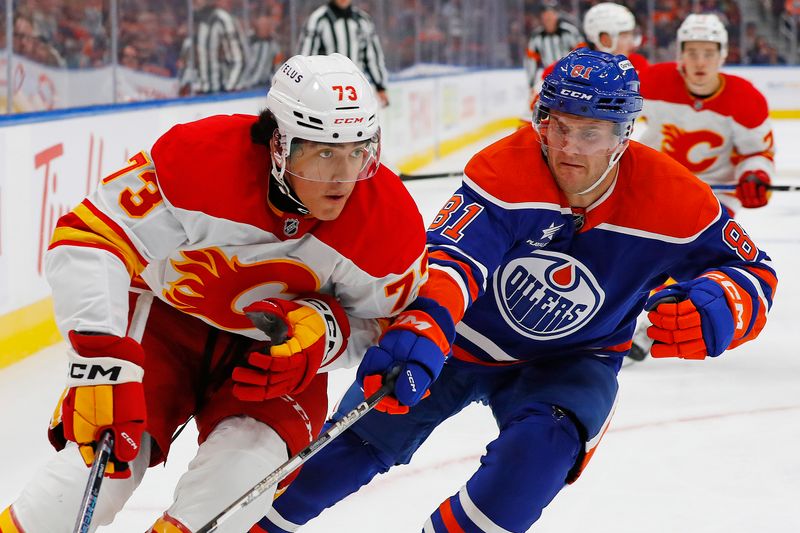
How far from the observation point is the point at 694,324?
222cm

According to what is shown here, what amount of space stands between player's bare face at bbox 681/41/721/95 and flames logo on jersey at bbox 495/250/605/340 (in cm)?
264

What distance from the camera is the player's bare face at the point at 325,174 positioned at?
2016mm

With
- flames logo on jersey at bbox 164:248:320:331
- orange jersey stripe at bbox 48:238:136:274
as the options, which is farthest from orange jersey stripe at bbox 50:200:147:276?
flames logo on jersey at bbox 164:248:320:331

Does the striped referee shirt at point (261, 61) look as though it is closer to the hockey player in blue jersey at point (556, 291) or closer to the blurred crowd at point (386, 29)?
the blurred crowd at point (386, 29)

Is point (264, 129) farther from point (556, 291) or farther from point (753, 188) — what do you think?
point (753, 188)

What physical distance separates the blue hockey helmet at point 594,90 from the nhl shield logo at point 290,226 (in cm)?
61

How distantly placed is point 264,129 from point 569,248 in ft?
2.27

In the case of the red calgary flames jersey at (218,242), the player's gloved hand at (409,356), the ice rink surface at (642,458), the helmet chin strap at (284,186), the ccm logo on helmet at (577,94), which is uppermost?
the ccm logo on helmet at (577,94)

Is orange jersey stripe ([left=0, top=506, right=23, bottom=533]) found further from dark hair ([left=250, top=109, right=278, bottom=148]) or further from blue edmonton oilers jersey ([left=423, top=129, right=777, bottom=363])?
blue edmonton oilers jersey ([left=423, top=129, right=777, bottom=363])

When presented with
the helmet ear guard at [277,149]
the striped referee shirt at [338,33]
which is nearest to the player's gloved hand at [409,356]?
the helmet ear guard at [277,149]

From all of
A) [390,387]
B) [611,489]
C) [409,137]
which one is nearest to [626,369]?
[611,489]

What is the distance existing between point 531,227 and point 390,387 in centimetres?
48

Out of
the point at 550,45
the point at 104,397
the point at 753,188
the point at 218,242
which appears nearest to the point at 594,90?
the point at 218,242

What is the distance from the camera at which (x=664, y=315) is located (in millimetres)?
2234
